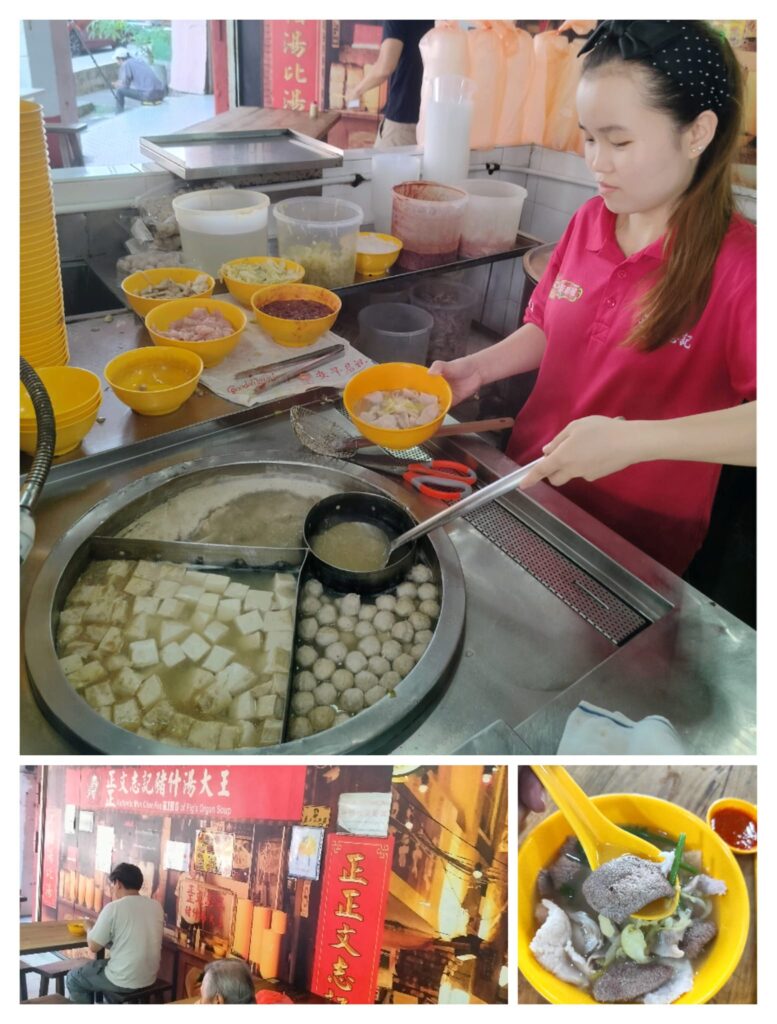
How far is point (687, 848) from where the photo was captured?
0.81 metres

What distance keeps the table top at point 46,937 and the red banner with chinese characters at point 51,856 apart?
0.02m

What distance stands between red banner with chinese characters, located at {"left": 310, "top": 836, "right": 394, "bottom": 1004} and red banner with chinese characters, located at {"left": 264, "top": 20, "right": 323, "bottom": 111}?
10.3ft

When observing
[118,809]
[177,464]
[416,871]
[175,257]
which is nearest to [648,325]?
[177,464]

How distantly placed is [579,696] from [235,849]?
1.64ft

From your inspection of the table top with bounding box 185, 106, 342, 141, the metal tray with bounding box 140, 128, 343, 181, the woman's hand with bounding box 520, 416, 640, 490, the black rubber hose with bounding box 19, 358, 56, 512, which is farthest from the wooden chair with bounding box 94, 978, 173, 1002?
the table top with bounding box 185, 106, 342, 141

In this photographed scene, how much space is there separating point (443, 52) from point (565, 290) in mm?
1740

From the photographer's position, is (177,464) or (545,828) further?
(177,464)

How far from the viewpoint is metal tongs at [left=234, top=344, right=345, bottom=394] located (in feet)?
5.51

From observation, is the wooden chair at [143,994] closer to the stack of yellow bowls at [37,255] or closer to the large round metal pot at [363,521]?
the large round metal pot at [363,521]

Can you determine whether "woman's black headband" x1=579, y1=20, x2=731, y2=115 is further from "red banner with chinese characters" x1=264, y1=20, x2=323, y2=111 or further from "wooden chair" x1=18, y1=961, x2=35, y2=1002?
"red banner with chinese characters" x1=264, y1=20, x2=323, y2=111

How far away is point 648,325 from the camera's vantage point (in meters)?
1.45

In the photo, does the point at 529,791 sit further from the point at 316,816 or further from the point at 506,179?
the point at 506,179
